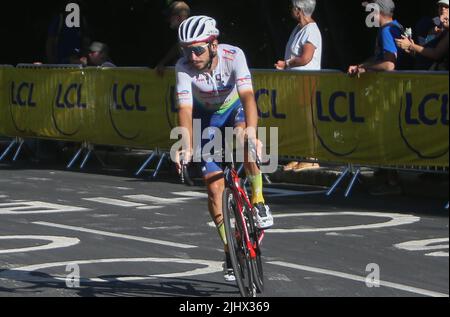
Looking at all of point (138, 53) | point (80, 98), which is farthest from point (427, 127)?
point (138, 53)

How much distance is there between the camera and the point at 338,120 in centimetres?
1443

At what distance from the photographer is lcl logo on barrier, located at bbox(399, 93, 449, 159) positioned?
Result: 13.2m

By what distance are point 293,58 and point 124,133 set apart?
3303mm

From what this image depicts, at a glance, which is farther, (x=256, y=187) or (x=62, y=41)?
(x=62, y=41)

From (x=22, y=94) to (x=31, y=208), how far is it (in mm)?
6044

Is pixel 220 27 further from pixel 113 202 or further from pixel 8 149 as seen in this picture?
pixel 113 202

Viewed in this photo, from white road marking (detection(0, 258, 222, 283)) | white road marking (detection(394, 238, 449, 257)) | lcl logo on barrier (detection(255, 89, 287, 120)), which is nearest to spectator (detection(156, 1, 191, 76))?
lcl logo on barrier (detection(255, 89, 287, 120))

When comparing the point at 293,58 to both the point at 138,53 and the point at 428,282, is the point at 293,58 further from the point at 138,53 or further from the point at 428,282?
the point at 138,53

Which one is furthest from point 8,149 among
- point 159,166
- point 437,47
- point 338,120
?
point 437,47

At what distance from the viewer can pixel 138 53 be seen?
23.5 m

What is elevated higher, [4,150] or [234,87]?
[234,87]

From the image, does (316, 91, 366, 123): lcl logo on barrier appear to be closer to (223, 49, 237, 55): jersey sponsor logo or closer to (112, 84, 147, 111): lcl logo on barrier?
(112, 84, 147, 111): lcl logo on barrier

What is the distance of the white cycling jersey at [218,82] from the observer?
8.66m
